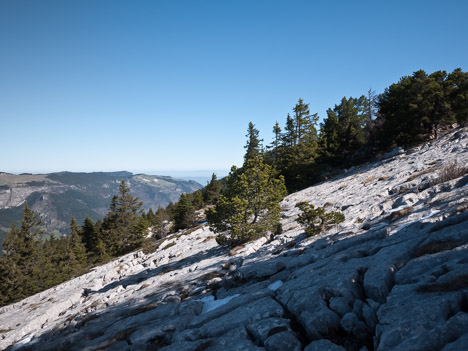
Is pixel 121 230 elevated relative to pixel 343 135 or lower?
lower

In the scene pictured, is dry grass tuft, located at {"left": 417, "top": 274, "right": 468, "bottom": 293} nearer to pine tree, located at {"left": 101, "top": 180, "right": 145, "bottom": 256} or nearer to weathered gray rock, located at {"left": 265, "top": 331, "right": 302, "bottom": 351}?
weathered gray rock, located at {"left": 265, "top": 331, "right": 302, "bottom": 351}

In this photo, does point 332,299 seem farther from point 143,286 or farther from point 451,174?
point 451,174

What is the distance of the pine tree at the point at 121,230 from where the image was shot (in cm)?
4988

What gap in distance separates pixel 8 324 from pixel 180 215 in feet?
121

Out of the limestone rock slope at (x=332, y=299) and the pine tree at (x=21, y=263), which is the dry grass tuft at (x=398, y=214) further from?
the pine tree at (x=21, y=263)

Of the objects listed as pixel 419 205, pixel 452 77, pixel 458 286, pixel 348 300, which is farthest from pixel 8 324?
pixel 452 77

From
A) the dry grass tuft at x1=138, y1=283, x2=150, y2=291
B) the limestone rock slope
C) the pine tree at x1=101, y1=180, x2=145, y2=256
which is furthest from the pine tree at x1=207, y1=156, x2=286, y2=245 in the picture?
the pine tree at x1=101, y1=180, x2=145, y2=256

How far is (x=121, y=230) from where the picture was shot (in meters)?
50.1

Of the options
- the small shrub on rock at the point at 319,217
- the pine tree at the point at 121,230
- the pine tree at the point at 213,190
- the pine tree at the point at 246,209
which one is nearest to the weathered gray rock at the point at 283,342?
the small shrub on rock at the point at 319,217

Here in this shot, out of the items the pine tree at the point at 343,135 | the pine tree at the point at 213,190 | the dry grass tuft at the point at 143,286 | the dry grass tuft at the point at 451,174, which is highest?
the pine tree at the point at 343,135

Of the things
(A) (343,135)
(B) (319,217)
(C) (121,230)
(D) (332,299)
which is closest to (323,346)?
(D) (332,299)

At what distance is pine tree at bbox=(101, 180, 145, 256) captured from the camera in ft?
164

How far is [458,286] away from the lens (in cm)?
457

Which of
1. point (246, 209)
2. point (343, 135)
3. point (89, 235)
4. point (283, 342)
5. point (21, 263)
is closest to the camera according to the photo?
point (283, 342)
